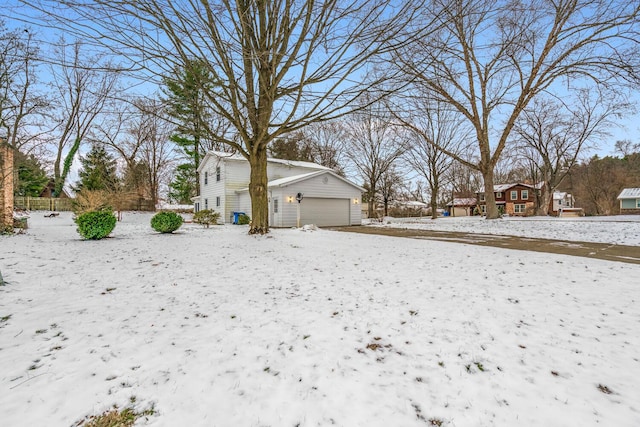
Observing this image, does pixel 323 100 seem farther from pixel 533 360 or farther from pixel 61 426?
pixel 61 426

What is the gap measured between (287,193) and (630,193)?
38.5m

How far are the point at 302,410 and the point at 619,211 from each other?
4418cm

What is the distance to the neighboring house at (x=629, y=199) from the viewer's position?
102 ft

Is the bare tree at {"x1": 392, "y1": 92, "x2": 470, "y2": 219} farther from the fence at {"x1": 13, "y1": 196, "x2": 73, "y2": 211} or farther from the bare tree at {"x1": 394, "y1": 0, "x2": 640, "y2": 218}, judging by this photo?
the fence at {"x1": 13, "y1": 196, "x2": 73, "y2": 211}

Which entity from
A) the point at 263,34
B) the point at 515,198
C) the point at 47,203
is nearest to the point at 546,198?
the point at 515,198

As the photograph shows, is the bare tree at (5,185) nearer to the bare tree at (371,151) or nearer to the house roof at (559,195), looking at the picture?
the bare tree at (371,151)

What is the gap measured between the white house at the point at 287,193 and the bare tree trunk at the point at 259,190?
6.23 metres

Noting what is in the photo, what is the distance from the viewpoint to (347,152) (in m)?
30.0

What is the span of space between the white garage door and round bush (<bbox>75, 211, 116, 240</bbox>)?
10.00 m

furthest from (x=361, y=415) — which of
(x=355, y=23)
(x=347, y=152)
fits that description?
(x=347, y=152)

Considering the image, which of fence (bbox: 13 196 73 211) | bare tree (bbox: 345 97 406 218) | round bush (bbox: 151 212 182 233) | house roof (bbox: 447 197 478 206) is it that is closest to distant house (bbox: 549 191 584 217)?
house roof (bbox: 447 197 478 206)

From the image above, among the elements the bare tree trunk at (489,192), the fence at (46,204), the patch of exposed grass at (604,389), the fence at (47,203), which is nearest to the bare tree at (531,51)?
the bare tree trunk at (489,192)

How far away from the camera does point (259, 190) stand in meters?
10.1

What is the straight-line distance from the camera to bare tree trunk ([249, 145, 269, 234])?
9938 millimetres
